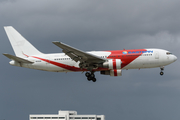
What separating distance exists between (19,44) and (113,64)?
18791mm

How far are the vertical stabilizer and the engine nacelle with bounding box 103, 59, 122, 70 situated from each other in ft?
43.7

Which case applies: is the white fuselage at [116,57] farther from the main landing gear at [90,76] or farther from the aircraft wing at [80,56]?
the aircraft wing at [80,56]

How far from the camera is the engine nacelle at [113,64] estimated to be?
5312 cm

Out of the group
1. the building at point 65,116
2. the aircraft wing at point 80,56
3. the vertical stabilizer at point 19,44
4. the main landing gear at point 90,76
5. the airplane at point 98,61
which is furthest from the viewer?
the building at point 65,116

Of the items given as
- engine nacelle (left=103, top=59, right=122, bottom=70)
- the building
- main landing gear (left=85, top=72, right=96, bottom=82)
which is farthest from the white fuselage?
the building

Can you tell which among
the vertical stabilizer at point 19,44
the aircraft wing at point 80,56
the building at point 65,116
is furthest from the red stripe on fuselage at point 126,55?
the building at point 65,116

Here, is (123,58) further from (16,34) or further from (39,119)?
(39,119)

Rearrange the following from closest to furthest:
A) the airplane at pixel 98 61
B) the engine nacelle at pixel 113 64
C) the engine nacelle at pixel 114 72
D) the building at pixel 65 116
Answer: the engine nacelle at pixel 113 64 < the airplane at pixel 98 61 < the engine nacelle at pixel 114 72 < the building at pixel 65 116

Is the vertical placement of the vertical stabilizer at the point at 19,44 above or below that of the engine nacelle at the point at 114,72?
above

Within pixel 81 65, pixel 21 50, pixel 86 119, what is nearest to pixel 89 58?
pixel 81 65

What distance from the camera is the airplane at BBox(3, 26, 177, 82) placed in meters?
53.3

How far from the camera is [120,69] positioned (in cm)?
5541

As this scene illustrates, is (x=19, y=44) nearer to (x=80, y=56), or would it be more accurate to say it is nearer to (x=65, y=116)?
(x=80, y=56)

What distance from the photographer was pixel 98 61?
5362 cm
